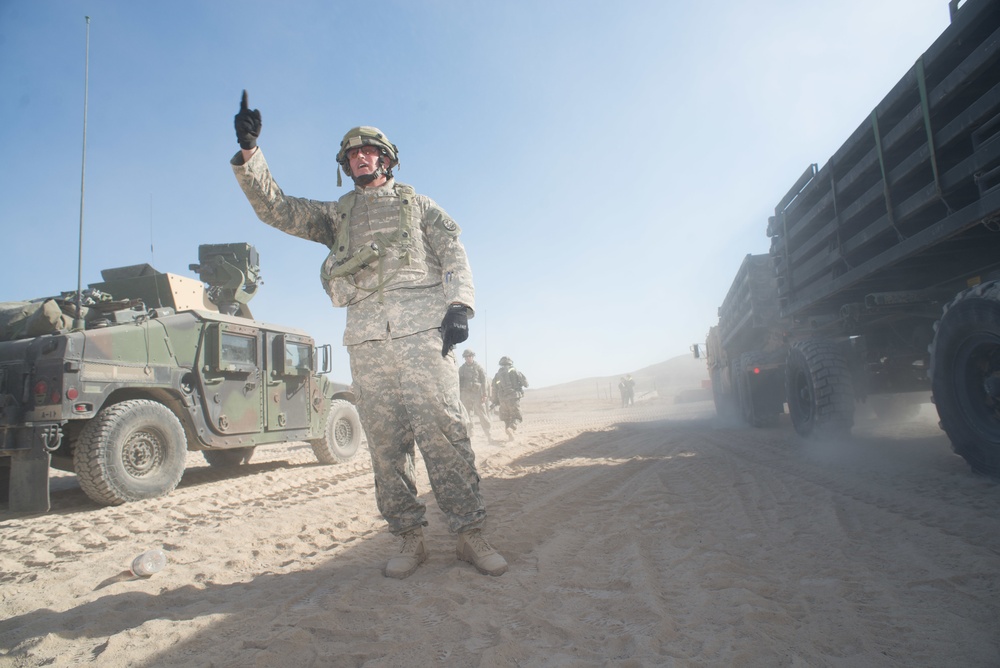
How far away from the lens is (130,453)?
4.98m

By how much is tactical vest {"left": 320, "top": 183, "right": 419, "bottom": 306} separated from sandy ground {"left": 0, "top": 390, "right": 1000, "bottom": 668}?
1.37 m

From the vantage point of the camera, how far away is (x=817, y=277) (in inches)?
228

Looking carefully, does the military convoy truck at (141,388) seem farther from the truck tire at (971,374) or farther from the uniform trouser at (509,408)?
the truck tire at (971,374)

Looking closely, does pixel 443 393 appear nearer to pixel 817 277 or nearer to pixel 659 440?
pixel 817 277

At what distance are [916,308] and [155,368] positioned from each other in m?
7.18

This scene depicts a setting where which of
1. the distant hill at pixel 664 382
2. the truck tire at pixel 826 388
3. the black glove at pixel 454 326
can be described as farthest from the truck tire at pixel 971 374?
the distant hill at pixel 664 382

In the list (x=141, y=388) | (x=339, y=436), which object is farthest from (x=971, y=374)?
(x=339, y=436)

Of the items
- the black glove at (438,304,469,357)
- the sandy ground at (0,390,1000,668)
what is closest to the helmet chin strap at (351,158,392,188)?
the black glove at (438,304,469,357)

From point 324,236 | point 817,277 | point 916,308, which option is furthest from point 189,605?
point 817,277

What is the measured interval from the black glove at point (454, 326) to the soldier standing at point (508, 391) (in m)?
8.70

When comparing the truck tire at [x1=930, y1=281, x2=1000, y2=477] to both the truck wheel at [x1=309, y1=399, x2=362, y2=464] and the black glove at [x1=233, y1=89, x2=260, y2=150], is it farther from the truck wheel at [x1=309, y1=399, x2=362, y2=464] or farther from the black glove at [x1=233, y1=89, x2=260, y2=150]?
the truck wheel at [x1=309, y1=399, x2=362, y2=464]

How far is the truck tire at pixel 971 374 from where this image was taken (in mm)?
3330

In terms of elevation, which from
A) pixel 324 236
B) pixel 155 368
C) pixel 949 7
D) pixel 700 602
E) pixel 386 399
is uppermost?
pixel 949 7

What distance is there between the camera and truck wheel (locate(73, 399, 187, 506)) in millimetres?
4660
